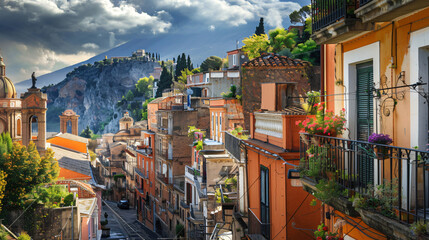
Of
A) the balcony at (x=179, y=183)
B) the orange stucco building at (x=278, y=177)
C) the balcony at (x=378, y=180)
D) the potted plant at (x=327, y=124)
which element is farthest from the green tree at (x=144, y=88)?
the balcony at (x=378, y=180)

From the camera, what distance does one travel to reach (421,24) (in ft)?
21.4

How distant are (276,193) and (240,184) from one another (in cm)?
594

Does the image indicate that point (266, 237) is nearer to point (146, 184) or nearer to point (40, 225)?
point (40, 225)

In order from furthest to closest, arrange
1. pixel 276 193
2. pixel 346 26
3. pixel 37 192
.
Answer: pixel 37 192 → pixel 276 193 → pixel 346 26

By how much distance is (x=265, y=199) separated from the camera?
13438mm

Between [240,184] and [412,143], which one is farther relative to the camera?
[240,184]

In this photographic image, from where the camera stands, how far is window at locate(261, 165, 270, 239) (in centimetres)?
1296

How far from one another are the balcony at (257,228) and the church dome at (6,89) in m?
38.1

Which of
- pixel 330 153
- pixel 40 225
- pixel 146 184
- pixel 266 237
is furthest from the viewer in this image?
pixel 146 184

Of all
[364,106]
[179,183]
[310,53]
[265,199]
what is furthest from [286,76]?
[179,183]

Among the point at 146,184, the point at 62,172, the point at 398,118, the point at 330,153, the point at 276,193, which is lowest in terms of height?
the point at 146,184

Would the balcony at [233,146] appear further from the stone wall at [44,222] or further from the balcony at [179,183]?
the balcony at [179,183]

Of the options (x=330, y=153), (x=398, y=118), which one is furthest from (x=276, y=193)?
(x=398, y=118)

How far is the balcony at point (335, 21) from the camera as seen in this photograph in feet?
25.8
